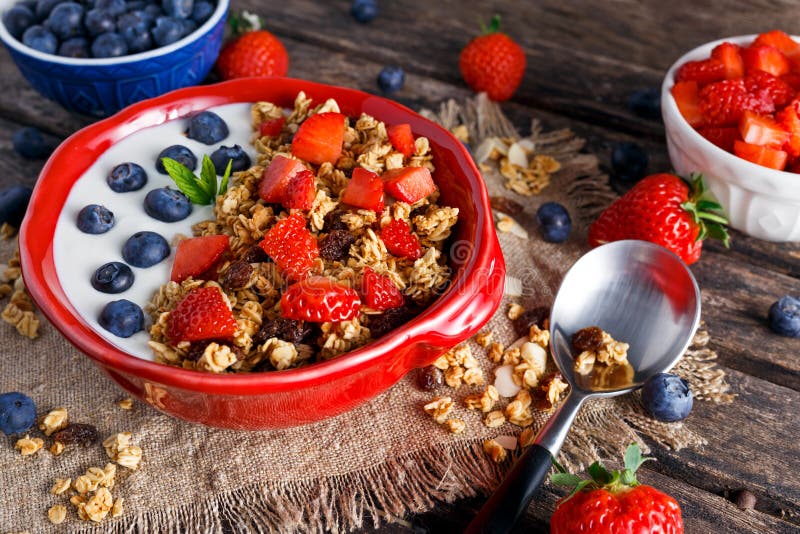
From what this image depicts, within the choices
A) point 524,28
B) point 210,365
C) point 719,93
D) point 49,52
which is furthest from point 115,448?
point 524,28

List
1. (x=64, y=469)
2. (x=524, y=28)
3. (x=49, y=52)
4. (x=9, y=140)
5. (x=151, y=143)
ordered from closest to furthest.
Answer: (x=64, y=469) < (x=151, y=143) < (x=49, y=52) < (x=9, y=140) < (x=524, y=28)

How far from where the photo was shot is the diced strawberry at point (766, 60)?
164 cm

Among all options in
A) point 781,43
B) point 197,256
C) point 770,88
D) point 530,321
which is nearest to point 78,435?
point 197,256

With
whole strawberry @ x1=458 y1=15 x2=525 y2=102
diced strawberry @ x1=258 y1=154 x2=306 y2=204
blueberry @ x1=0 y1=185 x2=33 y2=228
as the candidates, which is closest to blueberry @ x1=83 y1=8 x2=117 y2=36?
blueberry @ x1=0 y1=185 x2=33 y2=228

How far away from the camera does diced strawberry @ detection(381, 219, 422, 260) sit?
133 cm

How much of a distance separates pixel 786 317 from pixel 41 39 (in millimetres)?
1615

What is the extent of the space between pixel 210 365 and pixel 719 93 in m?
1.12

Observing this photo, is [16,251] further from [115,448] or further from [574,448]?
[574,448]

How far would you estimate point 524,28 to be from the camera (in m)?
2.21

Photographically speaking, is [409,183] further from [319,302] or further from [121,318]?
[121,318]

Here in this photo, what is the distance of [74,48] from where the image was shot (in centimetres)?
168

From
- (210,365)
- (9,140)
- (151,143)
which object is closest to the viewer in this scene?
(210,365)

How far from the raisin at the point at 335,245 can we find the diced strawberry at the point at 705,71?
85cm

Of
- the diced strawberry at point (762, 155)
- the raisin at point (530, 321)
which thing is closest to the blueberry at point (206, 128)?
the raisin at point (530, 321)
